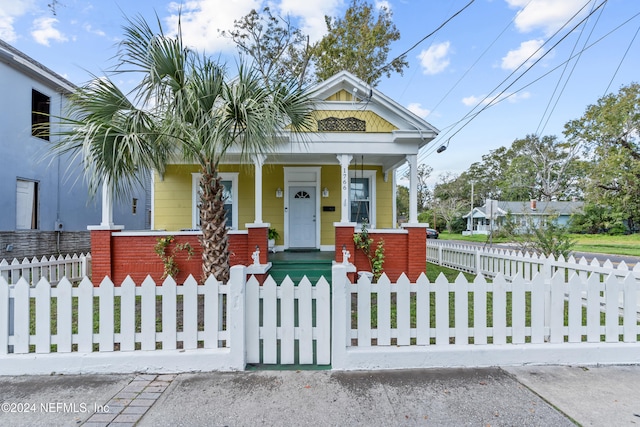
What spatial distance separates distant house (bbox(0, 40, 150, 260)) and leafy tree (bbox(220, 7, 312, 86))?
31.8 ft

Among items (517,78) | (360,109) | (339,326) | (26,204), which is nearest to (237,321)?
(339,326)

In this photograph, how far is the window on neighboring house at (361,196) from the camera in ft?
32.7

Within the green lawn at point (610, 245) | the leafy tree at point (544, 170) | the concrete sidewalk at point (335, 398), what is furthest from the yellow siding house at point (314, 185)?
the leafy tree at point (544, 170)

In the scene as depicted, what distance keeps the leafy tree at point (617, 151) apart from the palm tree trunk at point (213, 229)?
25.2 m

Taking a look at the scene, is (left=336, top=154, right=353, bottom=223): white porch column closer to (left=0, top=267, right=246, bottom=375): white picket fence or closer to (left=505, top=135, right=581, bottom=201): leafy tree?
(left=0, top=267, right=246, bottom=375): white picket fence

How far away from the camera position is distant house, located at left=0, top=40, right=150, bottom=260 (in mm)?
8906

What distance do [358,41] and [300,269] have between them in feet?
48.9

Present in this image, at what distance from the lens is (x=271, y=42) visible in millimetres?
17969

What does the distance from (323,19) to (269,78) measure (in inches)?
589

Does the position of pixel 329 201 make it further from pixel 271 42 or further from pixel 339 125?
pixel 271 42

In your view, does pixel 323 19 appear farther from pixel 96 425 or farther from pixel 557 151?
pixel 557 151

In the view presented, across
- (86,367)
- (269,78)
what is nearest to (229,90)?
(269,78)

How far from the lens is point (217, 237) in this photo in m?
4.55

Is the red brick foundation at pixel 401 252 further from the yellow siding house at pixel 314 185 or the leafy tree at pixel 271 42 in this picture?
the leafy tree at pixel 271 42
